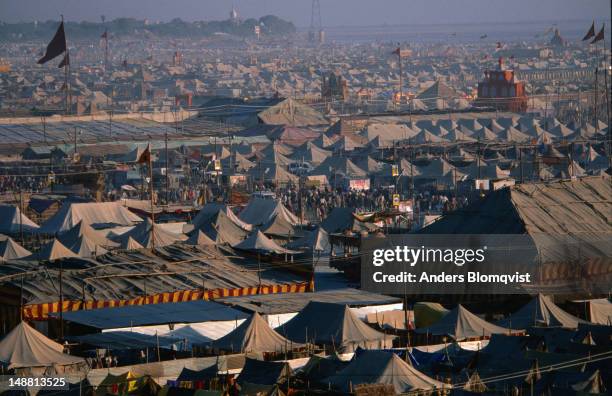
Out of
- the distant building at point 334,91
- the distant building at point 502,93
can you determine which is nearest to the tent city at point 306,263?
the distant building at point 502,93

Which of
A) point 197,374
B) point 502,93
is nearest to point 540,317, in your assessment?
point 197,374

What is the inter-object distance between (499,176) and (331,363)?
16505 millimetres

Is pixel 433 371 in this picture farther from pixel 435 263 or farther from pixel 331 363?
pixel 435 263

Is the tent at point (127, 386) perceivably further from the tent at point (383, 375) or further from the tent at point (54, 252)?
the tent at point (54, 252)

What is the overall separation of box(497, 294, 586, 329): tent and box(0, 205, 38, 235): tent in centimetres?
877

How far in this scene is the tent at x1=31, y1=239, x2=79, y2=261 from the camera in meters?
18.2

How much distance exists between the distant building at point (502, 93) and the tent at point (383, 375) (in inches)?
1475

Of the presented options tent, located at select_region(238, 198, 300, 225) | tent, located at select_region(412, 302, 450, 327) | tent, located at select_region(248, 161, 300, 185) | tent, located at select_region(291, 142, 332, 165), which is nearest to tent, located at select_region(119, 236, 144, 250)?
tent, located at select_region(238, 198, 300, 225)

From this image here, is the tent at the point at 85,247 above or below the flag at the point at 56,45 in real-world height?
below

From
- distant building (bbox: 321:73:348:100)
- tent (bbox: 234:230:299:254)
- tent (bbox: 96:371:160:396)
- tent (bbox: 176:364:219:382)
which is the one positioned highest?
tent (bbox: 96:371:160:396)

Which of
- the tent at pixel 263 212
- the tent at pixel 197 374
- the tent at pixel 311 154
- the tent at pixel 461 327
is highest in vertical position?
the tent at pixel 197 374

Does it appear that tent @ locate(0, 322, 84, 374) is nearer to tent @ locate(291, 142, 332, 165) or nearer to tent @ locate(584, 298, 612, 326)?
tent @ locate(584, 298, 612, 326)

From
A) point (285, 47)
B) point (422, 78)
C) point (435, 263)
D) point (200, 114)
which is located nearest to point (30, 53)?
point (285, 47)

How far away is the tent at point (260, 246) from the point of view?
18922mm
